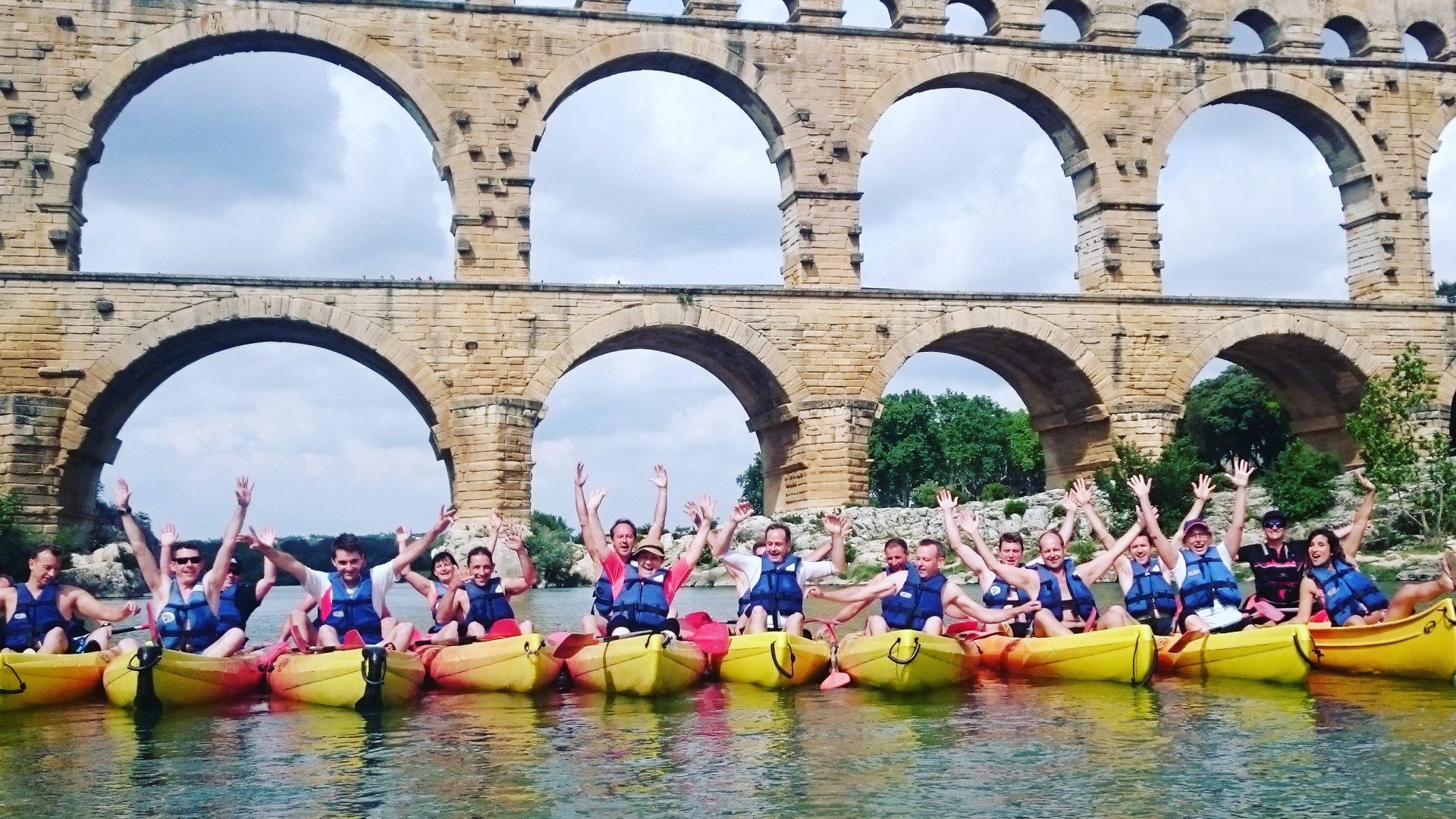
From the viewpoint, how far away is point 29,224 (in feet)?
77.8

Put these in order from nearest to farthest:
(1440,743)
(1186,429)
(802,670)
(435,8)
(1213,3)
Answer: (1440,743), (802,670), (435,8), (1213,3), (1186,429)

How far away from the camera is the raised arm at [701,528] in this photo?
1165cm

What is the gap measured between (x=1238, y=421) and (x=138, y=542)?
44.4 metres

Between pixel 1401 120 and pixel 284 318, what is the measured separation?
21.2 metres

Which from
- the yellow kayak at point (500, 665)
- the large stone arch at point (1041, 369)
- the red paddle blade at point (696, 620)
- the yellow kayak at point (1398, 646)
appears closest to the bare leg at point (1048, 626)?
the yellow kayak at point (1398, 646)

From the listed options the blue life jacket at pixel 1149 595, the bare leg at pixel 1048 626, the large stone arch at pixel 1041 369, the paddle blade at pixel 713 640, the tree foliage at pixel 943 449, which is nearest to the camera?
the paddle blade at pixel 713 640

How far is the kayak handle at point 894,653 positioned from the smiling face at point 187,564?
5055mm

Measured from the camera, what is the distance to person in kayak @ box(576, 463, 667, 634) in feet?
37.6

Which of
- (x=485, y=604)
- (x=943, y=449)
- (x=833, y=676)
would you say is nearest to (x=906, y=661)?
(x=833, y=676)

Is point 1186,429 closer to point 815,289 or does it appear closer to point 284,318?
point 815,289

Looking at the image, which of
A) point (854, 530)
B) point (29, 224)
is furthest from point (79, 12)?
point (854, 530)

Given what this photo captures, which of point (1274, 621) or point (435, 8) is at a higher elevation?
point (435, 8)

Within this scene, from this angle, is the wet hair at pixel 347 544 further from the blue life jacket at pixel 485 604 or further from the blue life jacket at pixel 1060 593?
the blue life jacket at pixel 1060 593

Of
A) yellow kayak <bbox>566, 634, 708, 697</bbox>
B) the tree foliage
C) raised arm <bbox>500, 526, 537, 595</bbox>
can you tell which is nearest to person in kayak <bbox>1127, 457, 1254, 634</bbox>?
yellow kayak <bbox>566, 634, 708, 697</bbox>
